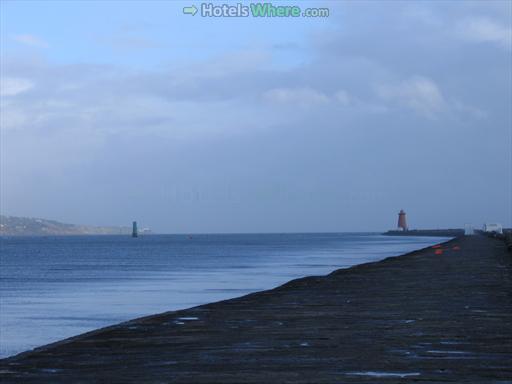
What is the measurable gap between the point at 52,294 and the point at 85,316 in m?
14.7

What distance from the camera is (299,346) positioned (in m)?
13.3

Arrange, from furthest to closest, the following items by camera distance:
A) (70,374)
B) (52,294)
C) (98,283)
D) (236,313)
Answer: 1. (98,283)
2. (52,294)
3. (236,313)
4. (70,374)

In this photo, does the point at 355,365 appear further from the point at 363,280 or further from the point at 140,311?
the point at 363,280

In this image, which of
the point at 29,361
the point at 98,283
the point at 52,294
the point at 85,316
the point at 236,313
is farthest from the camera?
the point at 98,283

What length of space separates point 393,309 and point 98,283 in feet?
114

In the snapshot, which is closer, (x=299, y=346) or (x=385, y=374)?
(x=385, y=374)

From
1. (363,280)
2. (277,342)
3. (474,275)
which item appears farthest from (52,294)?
(277,342)

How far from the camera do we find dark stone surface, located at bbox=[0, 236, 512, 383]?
10.4 m

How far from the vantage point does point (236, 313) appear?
19984 mm

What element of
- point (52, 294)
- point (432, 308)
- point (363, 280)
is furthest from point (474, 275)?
point (52, 294)

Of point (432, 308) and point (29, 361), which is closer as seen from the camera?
point (29, 361)

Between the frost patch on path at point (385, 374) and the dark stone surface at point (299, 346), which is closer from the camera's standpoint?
the frost patch on path at point (385, 374)

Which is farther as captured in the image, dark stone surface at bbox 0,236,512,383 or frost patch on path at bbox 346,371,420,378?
dark stone surface at bbox 0,236,512,383

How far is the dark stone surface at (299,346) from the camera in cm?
1044
